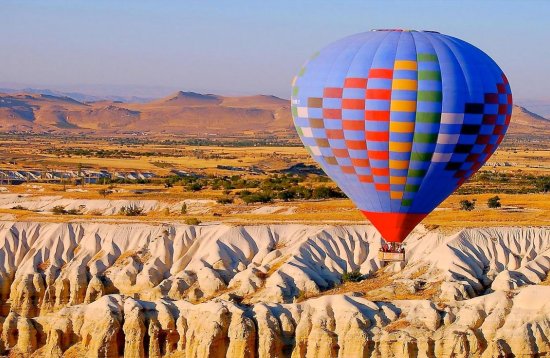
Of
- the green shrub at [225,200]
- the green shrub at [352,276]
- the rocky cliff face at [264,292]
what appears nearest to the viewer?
the rocky cliff face at [264,292]

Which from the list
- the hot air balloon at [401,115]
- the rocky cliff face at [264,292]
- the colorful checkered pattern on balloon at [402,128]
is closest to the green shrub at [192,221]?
the rocky cliff face at [264,292]

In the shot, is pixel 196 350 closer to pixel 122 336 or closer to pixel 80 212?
pixel 122 336

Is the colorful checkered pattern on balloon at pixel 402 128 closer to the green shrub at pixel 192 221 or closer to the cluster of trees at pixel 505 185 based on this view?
the green shrub at pixel 192 221

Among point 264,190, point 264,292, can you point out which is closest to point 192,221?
point 264,292

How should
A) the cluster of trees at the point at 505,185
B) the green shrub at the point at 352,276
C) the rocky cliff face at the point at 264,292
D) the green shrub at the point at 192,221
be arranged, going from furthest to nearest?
the cluster of trees at the point at 505,185 < the green shrub at the point at 192,221 < the green shrub at the point at 352,276 < the rocky cliff face at the point at 264,292

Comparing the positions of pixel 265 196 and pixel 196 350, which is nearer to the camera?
pixel 196 350

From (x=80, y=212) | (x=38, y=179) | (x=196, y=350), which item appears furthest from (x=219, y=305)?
(x=38, y=179)
